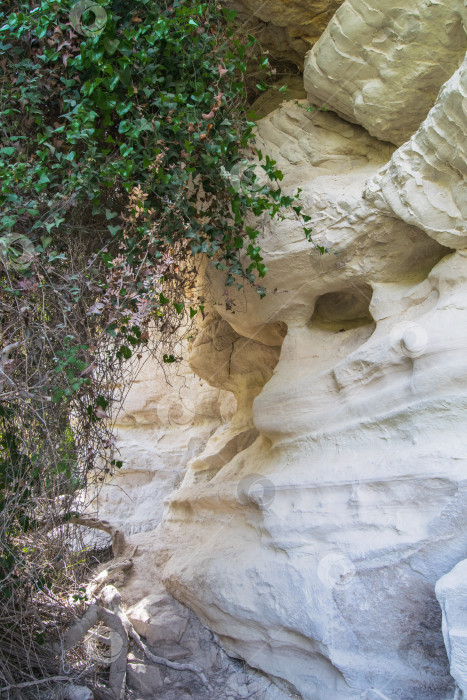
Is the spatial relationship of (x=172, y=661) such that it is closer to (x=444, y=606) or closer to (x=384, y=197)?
(x=444, y=606)

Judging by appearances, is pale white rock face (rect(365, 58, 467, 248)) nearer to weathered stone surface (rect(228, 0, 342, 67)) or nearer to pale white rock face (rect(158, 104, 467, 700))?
pale white rock face (rect(158, 104, 467, 700))

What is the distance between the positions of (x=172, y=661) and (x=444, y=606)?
2.08m

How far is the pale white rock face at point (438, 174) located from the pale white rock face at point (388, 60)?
550 mm

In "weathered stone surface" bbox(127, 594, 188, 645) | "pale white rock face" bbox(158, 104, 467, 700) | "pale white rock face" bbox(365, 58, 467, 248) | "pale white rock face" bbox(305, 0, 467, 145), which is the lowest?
"weathered stone surface" bbox(127, 594, 188, 645)

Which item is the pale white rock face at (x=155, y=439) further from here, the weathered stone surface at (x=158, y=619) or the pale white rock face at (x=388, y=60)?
the pale white rock face at (x=388, y=60)

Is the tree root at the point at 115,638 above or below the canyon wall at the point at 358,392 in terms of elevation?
below

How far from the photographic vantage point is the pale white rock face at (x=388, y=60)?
312 cm

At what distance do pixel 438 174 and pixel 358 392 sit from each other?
1.18 meters

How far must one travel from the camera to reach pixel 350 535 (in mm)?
2834

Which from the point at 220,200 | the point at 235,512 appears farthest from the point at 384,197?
the point at 235,512

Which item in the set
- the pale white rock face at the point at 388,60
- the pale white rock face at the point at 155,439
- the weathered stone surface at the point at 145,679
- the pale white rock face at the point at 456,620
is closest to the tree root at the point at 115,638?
the weathered stone surface at the point at 145,679

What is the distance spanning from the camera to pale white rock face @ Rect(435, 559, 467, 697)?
1968mm

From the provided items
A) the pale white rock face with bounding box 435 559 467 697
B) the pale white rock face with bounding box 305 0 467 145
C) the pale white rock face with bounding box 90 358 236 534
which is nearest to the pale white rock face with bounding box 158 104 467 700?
the pale white rock face with bounding box 305 0 467 145

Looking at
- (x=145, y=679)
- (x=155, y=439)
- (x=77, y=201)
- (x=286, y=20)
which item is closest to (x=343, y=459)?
(x=145, y=679)
